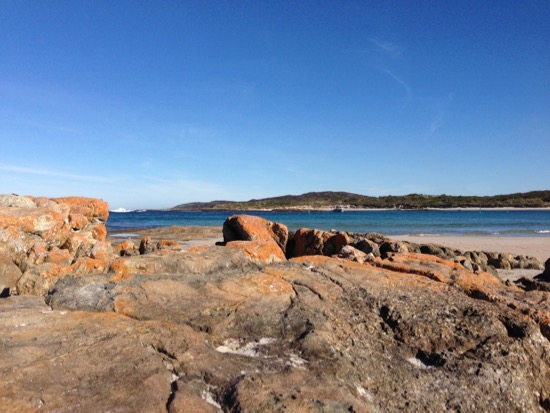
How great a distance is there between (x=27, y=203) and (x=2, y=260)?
467 centimetres

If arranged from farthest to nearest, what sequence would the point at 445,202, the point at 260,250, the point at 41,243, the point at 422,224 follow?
1. the point at 445,202
2. the point at 422,224
3. the point at 41,243
4. the point at 260,250

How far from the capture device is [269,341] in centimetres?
431

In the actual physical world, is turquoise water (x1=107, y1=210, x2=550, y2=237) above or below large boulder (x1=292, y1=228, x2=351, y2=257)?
below

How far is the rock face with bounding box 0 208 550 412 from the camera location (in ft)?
10.3

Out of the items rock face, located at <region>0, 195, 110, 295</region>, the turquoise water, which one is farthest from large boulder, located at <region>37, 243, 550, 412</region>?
the turquoise water

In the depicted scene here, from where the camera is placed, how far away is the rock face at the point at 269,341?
313cm

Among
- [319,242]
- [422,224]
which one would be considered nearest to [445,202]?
[422,224]

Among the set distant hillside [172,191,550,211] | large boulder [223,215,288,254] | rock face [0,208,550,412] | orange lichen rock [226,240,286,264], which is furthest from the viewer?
distant hillside [172,191,550,211]

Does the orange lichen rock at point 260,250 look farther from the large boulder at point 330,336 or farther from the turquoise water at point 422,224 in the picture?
the turquoise water at point 422,224

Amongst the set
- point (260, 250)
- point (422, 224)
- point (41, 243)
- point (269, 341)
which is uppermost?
point (41, 243)

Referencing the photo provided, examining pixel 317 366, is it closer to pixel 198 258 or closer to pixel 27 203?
pixel 198 258

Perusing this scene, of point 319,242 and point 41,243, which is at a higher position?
point 41,243

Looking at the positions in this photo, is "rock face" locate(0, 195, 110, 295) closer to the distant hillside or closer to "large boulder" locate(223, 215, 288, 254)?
"large boulder" locate(223, 215, 288, 254)

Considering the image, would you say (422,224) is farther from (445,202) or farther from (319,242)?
(445,202)
